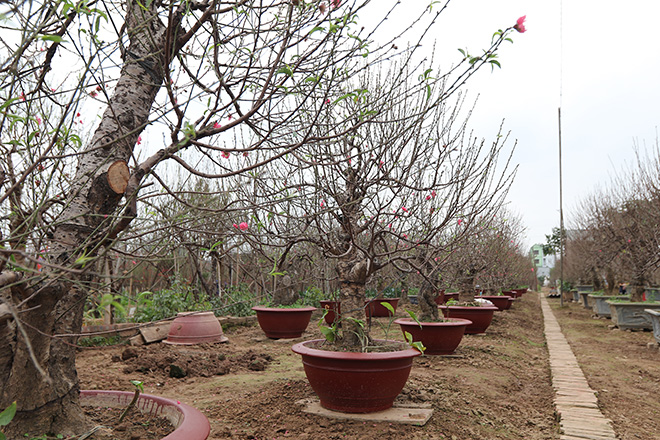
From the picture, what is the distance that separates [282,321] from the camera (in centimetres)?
750

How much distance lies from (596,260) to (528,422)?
50.9ft

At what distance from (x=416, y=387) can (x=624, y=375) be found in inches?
137

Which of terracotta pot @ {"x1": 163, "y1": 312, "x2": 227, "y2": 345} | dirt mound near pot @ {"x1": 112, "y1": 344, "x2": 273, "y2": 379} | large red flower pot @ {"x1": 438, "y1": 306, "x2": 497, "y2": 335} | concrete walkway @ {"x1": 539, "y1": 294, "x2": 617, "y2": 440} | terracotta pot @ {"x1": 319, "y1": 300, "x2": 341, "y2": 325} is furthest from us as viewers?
large red flower pot @ {"x1": 438, "y1": 306, "x2": 497, "y2": 335}

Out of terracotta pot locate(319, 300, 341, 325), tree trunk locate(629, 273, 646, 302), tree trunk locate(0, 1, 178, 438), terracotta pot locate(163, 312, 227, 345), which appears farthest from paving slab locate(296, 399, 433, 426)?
tree trunk locate(629, 273, 646, 302)

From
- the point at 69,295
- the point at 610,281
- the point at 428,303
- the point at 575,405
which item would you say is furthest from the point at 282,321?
the point at 610,281

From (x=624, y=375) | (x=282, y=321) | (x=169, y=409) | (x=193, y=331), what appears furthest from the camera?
(x=282, y=321)

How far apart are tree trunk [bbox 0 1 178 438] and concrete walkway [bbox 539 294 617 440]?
3.35 metres

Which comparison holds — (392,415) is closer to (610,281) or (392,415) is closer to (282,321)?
(282,321)

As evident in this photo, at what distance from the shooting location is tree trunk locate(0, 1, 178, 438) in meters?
1.96

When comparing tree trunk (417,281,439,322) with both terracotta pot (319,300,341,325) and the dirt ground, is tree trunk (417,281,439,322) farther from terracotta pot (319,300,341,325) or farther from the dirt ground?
terracotta pot (319,300,341,325)

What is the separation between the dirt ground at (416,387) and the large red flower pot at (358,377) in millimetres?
184

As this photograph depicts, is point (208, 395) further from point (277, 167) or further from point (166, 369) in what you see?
point (277, 167)

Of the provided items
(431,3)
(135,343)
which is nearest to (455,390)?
(431,3)

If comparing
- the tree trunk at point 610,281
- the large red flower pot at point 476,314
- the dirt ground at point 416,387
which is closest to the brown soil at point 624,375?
the dirt ground at point 416,387
